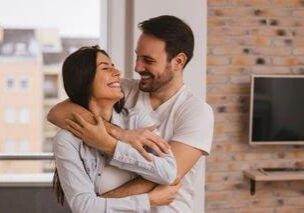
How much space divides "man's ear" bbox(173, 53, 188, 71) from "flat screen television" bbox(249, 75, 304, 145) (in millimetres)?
1990

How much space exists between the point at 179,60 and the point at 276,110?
7.10ft

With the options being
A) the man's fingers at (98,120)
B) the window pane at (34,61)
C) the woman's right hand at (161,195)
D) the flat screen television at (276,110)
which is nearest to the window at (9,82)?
the window pane at (34,61)

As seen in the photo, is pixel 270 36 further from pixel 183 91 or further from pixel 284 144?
pixel 183 91

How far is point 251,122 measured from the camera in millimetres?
3578

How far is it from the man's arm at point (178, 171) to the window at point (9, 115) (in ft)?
6.88

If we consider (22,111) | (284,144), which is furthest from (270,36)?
(22,111)

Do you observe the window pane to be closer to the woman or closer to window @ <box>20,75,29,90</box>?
window @ <box>20,75,29,90</box>

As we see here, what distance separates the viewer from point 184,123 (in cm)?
149

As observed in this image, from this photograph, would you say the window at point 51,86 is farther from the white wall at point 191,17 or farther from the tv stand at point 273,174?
the tv stand at point 273,174

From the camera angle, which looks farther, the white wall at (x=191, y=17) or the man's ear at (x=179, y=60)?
the white wall at (x=191, y=17)

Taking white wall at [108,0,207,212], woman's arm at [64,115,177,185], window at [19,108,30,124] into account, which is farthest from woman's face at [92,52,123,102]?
window at [19,108,30,124]

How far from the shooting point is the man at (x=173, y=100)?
4.83 ft

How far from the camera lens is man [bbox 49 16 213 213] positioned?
4.83 feet

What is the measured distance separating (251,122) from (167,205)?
2.24 meters
